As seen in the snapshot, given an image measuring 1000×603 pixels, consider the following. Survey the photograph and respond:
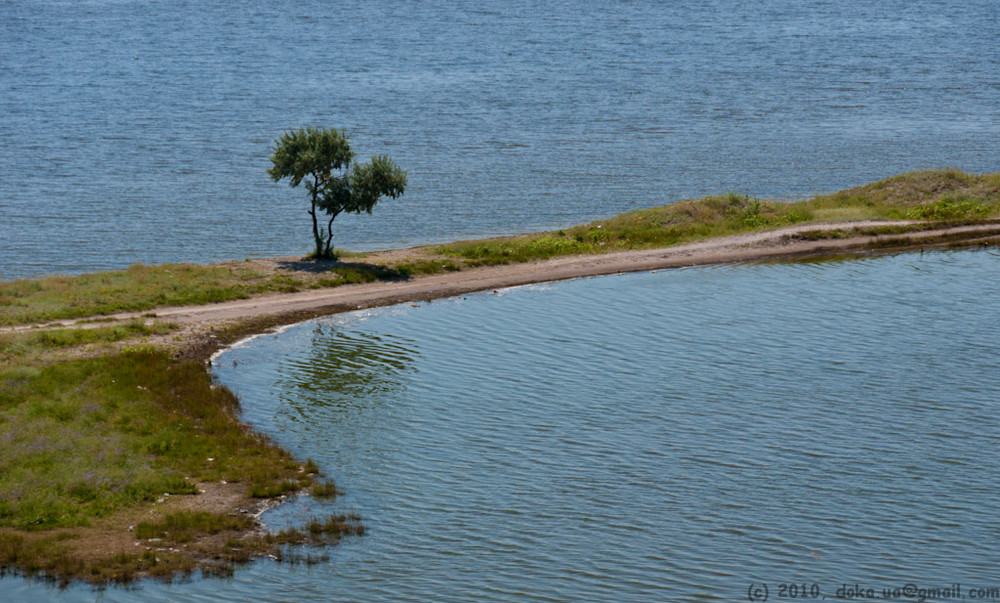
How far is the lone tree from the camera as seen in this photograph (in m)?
50.2

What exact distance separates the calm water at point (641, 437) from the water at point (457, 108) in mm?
22058

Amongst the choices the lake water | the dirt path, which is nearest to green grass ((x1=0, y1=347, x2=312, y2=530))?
the lake water

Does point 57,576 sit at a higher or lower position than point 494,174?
lower

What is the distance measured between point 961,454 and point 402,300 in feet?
88.9

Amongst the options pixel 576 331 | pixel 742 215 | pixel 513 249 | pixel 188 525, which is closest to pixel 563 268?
pixel 513 249

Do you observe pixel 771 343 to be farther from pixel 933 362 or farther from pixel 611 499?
pixel 611 499

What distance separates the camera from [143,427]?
3119cm

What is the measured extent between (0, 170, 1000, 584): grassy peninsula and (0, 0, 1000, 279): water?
35.4 feet

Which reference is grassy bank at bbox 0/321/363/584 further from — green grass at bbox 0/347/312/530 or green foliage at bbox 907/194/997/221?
green foliage at bbox 907/194/997/221

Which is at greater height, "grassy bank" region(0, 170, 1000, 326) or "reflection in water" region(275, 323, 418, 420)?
"grassy bank" region(0, 170, 1000, 326)

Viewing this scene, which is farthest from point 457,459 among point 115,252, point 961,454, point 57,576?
point 115,252

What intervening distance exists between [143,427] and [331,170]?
2347cm

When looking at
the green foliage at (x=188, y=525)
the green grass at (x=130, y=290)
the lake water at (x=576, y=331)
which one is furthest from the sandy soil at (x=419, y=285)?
the lake water at (x=576, y=331)

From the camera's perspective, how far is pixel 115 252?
6041cm
